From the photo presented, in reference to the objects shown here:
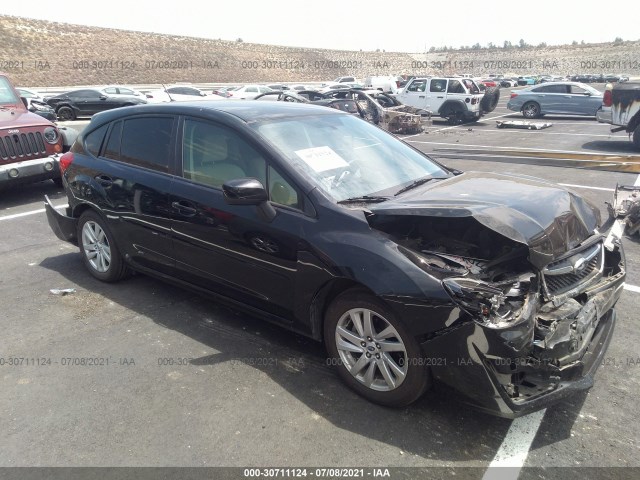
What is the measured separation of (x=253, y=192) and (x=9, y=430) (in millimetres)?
1987

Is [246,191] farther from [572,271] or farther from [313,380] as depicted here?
[572,271]

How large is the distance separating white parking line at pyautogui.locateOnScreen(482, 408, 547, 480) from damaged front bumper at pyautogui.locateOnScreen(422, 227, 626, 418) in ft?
0.82

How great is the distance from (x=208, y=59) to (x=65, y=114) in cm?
4725

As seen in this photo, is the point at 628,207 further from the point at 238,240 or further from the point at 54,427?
the point at 54,427

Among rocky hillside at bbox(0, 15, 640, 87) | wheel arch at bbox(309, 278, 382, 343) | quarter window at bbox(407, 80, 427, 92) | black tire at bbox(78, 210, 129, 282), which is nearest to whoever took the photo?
wheel arch at bbox(309, 278, 382, 343)

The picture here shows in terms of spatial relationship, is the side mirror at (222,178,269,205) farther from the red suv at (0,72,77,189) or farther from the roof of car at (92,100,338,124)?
the red suv at (0,72,77,189)

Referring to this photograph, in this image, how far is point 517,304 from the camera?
2.76m

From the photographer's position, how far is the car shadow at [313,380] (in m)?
2.85

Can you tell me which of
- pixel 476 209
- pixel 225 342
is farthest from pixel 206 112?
pixel 476 209

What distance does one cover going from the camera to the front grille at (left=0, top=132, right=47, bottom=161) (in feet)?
25.1

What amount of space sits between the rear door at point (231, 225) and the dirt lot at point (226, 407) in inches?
18.1

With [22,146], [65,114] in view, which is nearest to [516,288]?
[22,146]

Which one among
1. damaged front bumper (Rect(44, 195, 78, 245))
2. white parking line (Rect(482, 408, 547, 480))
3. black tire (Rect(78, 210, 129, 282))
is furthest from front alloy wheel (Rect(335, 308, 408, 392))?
damaged front bumper (Rect(44, 195, 78, 245))

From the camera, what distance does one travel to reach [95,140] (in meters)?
4.93
